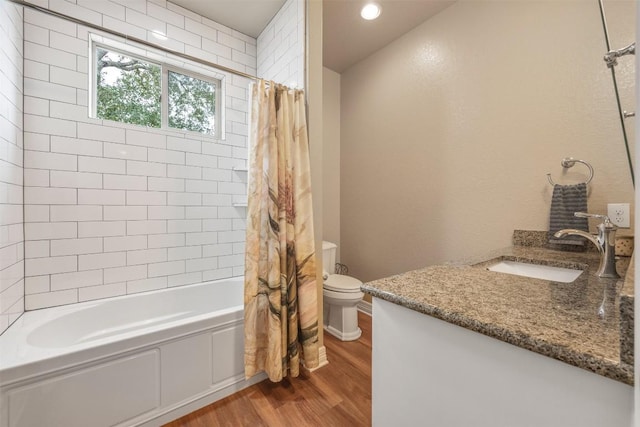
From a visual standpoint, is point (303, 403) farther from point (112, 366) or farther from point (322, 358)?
point (112, 366)

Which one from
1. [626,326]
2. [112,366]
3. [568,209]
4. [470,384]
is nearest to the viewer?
[626,326]

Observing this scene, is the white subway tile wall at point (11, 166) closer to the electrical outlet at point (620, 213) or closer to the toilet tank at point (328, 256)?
the toilet tank at point (328, 256)

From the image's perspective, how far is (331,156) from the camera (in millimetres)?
2887

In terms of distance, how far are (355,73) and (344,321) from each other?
250 centimetres

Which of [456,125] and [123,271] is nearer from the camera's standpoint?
[123,271]

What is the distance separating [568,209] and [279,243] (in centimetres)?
166

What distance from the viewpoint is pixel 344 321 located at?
2.14 meters

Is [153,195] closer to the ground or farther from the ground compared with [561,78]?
closer to the ground

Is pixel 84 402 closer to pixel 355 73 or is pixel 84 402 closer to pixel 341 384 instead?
pixel 341 384

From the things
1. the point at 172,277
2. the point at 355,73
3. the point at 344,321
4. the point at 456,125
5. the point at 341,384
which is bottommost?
the point at 341,384

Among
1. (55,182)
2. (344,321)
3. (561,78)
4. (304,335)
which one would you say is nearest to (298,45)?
(561,78)

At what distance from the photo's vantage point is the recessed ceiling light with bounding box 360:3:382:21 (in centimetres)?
196

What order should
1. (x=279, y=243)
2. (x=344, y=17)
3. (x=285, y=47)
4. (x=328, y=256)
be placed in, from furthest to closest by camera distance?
1. (x=328, y=256)
2. (x=344, y=17)
3. (x=285, y=47)
4. (x=279, y=243)

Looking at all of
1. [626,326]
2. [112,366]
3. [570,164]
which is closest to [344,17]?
[570,164]
